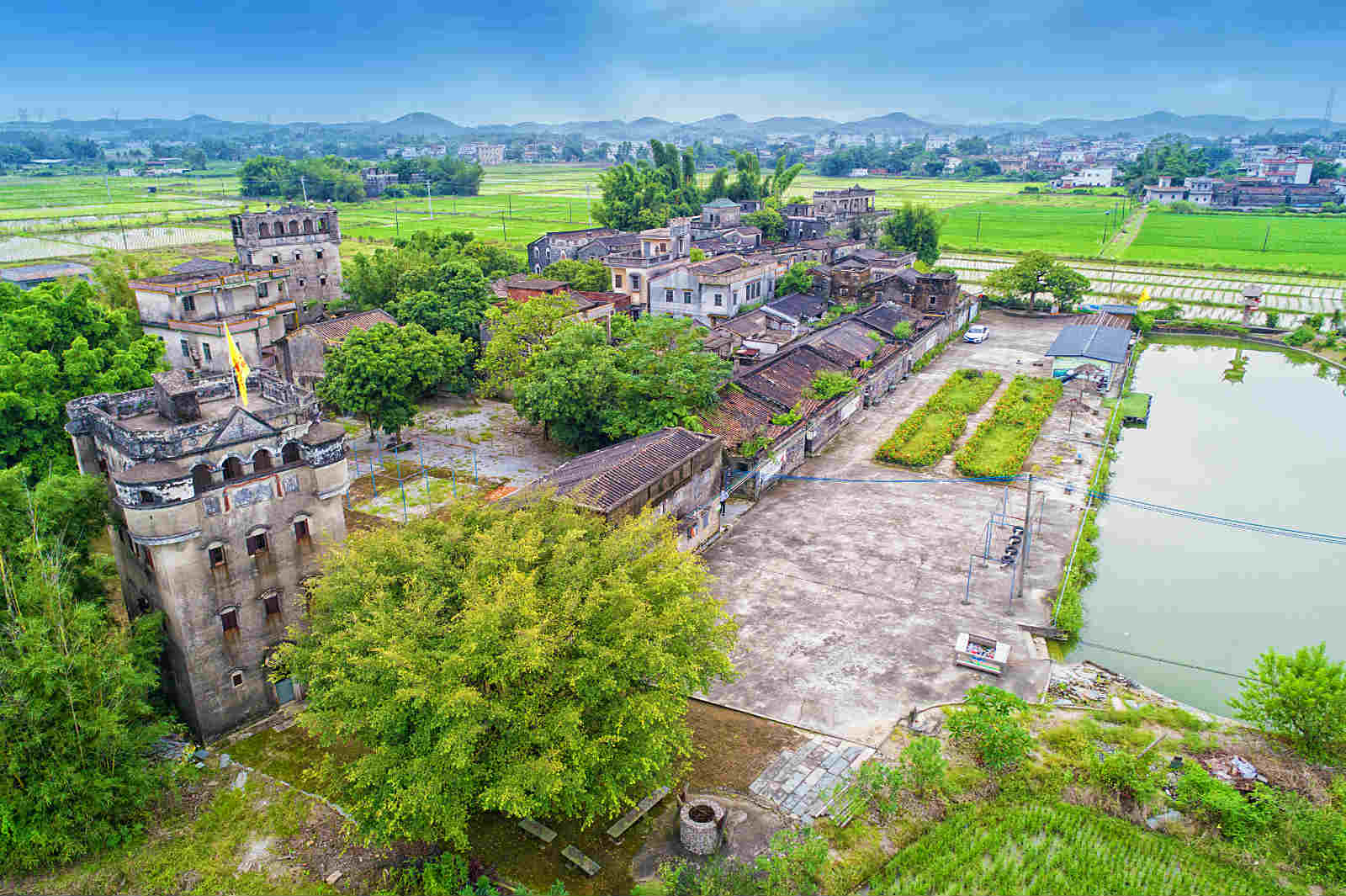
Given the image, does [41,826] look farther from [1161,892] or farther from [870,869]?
[1161,892]

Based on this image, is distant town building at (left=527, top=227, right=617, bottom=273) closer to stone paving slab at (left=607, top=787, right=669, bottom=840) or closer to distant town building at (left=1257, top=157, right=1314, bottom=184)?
stone paving slab at (left=607, top=787, right=669, bottom=840)

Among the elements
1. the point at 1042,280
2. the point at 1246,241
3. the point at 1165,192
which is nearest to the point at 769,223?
the point at 1042,280

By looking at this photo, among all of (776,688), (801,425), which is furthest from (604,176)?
(776,688)

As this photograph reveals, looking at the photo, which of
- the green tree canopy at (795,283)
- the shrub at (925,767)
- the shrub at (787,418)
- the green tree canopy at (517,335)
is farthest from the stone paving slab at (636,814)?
the green tree canopy at (795,283)

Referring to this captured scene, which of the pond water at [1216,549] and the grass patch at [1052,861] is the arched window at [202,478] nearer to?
the grass patch at [1052,861]

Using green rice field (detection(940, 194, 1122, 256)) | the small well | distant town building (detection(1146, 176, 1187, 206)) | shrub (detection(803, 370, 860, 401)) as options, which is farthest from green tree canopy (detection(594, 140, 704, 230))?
distant town building (detection(1146, 176, 1187, 206))

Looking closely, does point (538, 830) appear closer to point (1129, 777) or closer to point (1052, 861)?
point (1052, 861)
